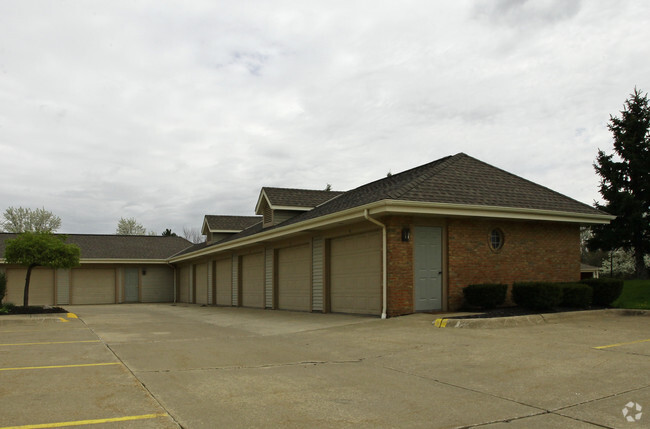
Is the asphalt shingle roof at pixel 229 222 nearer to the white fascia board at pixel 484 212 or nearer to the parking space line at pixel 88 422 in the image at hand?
the white fascia board at pixel 484 212

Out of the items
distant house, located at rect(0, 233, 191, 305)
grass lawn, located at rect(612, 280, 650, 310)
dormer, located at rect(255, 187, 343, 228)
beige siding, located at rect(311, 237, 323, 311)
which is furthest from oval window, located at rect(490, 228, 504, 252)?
distant house, located at rect(0, 233, 191, 305)

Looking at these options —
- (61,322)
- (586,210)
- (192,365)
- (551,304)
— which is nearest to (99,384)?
(192,365)

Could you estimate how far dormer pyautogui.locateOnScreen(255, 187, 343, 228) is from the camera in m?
22.5

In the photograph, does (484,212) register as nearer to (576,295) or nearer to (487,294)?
(487,294)

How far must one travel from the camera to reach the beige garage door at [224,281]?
1073 inches

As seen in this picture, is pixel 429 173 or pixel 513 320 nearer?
pixel 513 320

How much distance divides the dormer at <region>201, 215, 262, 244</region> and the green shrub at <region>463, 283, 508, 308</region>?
66.4ft

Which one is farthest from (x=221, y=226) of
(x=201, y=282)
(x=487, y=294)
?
(x=487, y=294)

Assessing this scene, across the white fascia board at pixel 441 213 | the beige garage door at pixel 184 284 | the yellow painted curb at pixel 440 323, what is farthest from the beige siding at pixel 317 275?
the beige garage door at pixel 184 284

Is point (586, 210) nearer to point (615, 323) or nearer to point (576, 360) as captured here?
point (615, 323)

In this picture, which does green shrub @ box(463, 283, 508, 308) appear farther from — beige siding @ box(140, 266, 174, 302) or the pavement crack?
beige siding @ box(140, 266, 174, 302)

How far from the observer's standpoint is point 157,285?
3844cm

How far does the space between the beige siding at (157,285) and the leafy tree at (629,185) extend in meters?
28.0

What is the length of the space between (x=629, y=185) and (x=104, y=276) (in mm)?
33238
